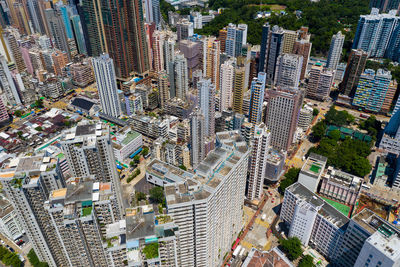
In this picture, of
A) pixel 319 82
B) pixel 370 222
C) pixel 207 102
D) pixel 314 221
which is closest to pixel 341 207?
pixel 314 221

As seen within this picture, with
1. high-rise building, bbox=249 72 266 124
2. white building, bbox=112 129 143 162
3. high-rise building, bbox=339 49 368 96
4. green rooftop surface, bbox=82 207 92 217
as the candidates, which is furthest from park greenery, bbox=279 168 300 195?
high-rise building, bbox=339 49 368 96

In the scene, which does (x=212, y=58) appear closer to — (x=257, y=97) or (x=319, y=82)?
(x=257, y=97)

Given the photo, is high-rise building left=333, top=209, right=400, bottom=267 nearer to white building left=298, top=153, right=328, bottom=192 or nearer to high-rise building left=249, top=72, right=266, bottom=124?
white building left=298, top=153, right=328, bottom=192

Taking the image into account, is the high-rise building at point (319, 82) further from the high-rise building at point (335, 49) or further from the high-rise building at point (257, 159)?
the high-rise building at point (257, 159)

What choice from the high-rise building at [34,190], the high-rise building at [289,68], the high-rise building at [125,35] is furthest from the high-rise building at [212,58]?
the high-rise building at [34,190]

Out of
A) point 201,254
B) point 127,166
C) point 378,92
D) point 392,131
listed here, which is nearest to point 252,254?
point 201,254

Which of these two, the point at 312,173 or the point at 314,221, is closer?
the point at 314,221
